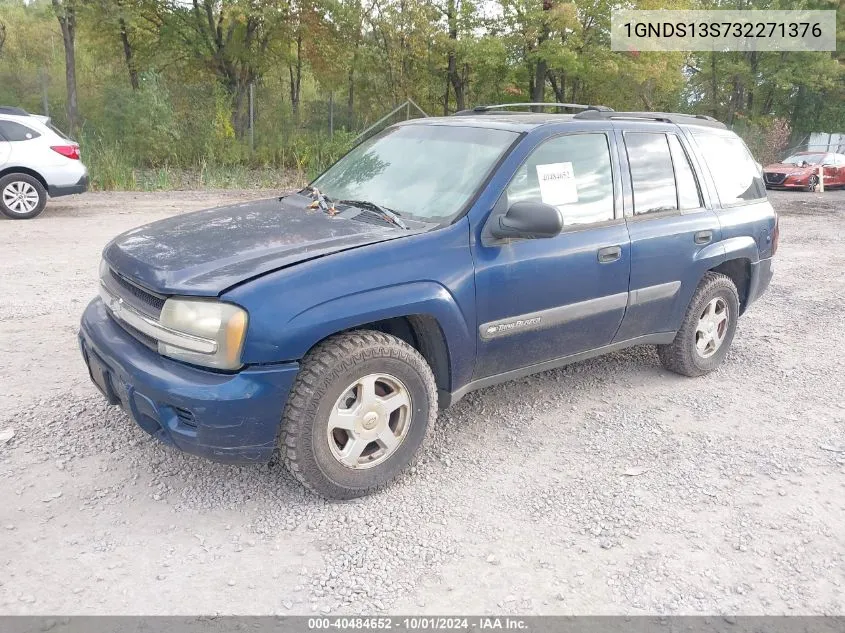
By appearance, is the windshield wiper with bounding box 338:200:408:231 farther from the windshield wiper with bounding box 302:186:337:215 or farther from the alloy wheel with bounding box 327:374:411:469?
the alloy wheel with bounding box 327:374:411:469

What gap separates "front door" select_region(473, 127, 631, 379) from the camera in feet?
12.0

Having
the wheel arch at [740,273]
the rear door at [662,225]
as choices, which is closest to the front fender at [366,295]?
the rear door at [662,225]

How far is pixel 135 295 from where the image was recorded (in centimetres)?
330

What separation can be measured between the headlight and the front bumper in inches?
2.6

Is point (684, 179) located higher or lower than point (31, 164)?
lower

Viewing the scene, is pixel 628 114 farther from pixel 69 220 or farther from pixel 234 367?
pixel 69 220

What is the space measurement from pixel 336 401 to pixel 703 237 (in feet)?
9.23

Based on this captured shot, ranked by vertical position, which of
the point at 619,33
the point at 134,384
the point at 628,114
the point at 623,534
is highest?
the point at 619,33

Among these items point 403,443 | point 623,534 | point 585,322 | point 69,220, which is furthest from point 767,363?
point 69,220

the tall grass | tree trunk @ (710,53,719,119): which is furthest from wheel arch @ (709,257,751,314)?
tree trunk @ (710,53,719,119)

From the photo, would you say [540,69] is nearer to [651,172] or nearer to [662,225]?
[651,172]

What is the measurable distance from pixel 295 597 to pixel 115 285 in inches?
70.0

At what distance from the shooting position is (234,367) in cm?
296

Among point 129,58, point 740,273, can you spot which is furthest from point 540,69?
point 740,273
